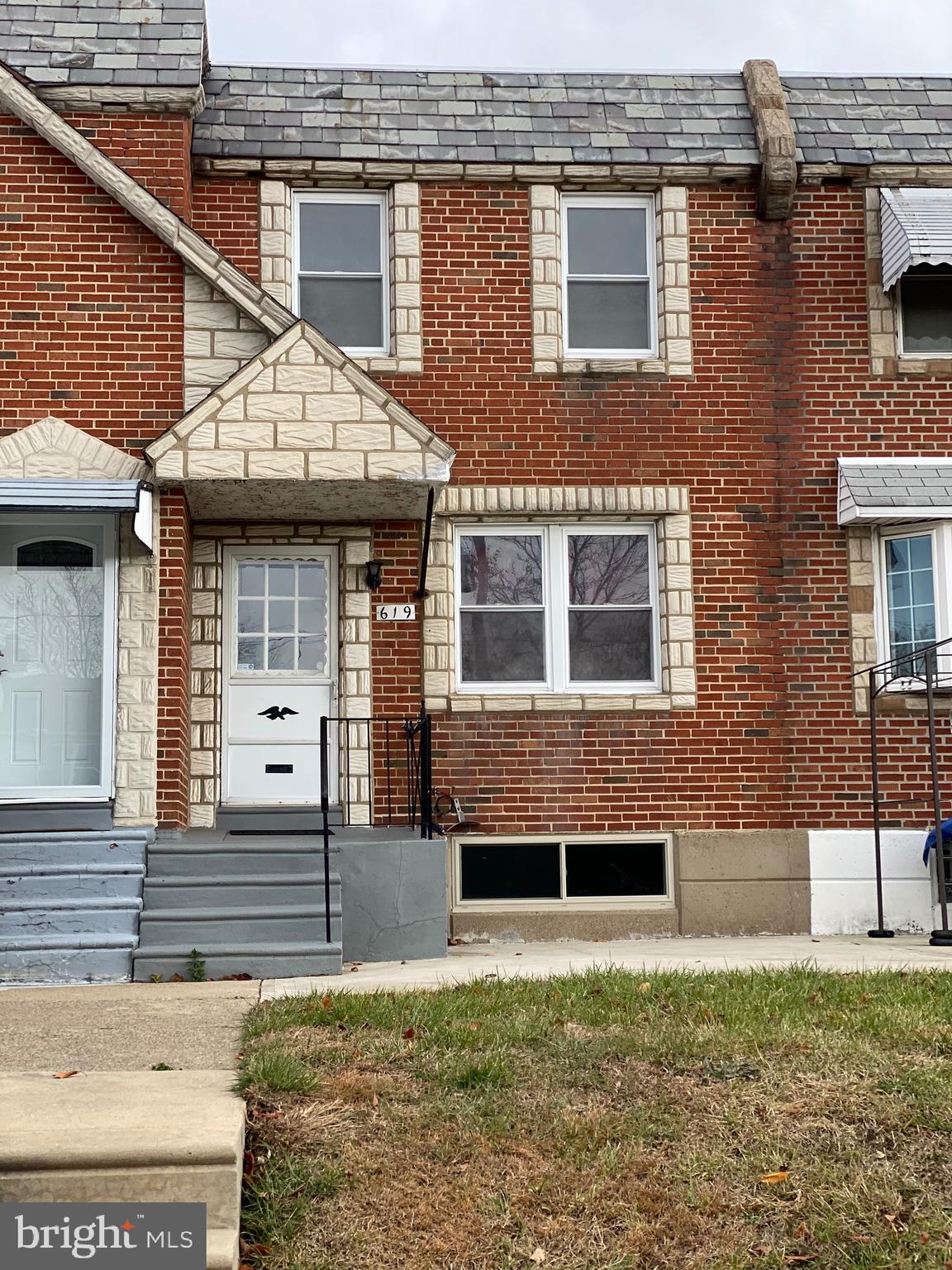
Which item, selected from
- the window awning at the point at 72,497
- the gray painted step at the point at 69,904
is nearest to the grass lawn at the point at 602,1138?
the gray painted step at the point at 69,904

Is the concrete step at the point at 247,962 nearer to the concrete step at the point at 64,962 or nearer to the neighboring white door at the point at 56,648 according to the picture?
the concrete step at the point at 64,962

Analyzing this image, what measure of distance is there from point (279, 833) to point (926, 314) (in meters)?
7.23

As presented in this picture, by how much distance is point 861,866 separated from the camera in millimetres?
11844

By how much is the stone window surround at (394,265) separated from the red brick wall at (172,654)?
7.83 feet

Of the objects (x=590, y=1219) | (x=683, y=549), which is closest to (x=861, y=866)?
(x=683, y=549)

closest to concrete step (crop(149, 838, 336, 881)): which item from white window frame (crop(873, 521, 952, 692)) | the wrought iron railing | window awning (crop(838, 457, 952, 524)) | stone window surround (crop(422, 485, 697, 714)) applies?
the wrought iron railing

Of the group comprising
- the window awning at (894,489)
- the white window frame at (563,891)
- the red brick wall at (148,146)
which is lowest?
the white window frame at (563,891)

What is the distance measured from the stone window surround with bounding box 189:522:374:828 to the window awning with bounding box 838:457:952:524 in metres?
4.06

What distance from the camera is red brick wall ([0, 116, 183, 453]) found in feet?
35.0

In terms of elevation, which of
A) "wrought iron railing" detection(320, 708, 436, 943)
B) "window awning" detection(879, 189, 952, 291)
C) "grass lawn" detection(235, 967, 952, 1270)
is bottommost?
"grass lawn" detection(235, 967, 952, 1270)

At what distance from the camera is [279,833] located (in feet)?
35.0

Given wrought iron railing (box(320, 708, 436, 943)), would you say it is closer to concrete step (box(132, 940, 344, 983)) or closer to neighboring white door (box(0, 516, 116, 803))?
neighboring white door (box(0, 516, 116, 803))

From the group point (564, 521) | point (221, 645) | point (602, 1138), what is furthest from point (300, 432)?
point (602, 1138)

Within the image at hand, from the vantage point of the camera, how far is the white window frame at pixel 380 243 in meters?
12.2
